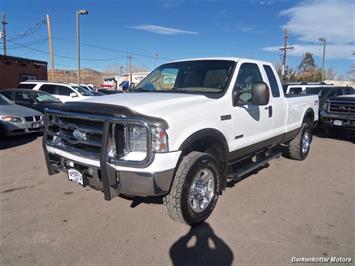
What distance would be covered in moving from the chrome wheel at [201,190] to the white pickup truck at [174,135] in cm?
1

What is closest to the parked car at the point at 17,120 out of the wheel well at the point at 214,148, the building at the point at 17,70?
the wheel well at the point at 214,148

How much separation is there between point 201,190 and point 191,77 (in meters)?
1.89

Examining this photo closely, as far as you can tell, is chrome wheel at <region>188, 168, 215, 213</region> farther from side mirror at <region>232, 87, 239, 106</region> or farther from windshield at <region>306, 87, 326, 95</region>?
windshield at <region>306, 87, 326, 95</region>

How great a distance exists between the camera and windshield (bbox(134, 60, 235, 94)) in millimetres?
4293

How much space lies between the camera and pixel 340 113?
377 inches

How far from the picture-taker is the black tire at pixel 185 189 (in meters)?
3.31

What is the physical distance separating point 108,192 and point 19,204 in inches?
74.0

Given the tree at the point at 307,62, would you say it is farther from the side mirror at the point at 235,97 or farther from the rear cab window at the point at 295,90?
the side mirror at the point at 235,97

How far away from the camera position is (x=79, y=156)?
3.38 metres

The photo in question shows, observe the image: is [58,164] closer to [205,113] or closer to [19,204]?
[19,204]

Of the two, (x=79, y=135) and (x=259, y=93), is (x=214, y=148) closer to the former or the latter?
(x=259, y=93)

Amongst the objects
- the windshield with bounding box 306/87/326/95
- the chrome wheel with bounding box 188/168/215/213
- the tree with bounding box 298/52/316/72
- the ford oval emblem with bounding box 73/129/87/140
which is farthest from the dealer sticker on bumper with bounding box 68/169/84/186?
the tree with bounding box 298/52/316/72

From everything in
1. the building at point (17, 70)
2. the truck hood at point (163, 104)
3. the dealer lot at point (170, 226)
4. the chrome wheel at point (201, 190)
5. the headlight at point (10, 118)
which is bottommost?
the dealer lot at point (170, 226)

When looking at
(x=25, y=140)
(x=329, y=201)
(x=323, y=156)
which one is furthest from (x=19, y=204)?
(x=323, y=156)
